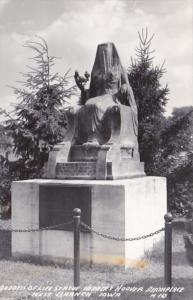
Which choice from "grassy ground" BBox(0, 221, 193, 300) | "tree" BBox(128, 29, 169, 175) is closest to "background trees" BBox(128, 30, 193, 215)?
"tree" BBox(128, 29, 169, 175)

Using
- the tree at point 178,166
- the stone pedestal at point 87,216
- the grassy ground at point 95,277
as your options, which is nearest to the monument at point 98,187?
the stone pedestal at point 87,216

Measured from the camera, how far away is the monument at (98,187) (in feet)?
19.9

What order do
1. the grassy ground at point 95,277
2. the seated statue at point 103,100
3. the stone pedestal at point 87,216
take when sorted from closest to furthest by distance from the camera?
the grassy ground at point 95,277 < the stone pedestal at point 87,216 < the seated statue at point 103,100

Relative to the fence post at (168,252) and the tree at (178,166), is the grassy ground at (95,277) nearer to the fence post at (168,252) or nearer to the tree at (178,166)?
the fence post at (168,252)

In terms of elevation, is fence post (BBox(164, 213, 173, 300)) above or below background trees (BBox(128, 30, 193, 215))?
below

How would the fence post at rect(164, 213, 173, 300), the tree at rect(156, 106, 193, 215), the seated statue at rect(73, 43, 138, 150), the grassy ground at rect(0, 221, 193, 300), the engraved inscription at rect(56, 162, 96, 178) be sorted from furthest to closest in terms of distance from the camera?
1. the tree at rect(156, 106, 193, 215)
2. the seated statue at rect(73, 43, 138, 150)
3. the engraved inscription at rect(56, 162, 96, 178)
4. the grassy ground at rect(0, 221, 193, 300)
5. the fence post at rect(164, 213, 173, 300)

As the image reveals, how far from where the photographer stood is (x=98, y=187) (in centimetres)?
608

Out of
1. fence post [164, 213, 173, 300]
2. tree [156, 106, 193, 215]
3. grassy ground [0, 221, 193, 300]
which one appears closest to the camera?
fence post [164, 213, 173, 300]

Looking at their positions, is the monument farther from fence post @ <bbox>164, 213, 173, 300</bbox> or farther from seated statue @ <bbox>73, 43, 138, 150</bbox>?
fence post @ <bbox>164, 213, 173, 300</bbox>

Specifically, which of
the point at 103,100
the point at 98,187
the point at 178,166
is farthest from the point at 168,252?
the point at 178,166

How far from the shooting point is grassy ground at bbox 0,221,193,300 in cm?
484

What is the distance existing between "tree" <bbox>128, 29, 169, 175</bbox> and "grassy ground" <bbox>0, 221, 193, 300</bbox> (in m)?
4.35

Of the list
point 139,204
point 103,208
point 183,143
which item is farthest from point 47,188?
point 183,143

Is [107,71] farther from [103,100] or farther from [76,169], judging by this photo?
[76,169]
